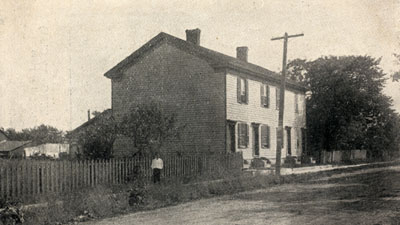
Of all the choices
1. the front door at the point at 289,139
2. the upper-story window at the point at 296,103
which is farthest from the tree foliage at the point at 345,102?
the front door at the point at 289,139

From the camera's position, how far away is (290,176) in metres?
23.2

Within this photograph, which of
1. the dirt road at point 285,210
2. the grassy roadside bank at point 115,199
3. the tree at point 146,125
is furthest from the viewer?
the tree at point 146,125

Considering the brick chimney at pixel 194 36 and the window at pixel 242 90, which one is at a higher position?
the brick chimney at pixel 194 36

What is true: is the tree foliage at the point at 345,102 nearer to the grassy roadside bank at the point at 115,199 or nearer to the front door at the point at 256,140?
the front door at the point at 256,140

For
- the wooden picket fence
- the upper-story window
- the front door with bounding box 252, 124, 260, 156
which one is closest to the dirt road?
the wooden picket fence

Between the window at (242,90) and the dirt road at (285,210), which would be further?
the window at (242,90)

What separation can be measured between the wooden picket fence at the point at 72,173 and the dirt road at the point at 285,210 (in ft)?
11.3

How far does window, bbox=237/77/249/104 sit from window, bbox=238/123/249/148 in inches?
57.9

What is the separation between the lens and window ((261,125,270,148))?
3068cm

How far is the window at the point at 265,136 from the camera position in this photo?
30.7 m

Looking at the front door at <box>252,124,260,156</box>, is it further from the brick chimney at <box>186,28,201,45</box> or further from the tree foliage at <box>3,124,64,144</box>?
the tree foliage at <box>3,124,64,144</box>

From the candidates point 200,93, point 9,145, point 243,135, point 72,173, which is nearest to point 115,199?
point 72,173

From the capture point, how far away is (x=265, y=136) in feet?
102

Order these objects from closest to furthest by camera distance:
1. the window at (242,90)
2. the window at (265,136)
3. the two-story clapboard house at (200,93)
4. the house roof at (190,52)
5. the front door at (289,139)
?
the house roof at (190,52) → the two-story clapboard house at (200,93) → the window at (242,90) → the window at (265,136) → the front door at (289,139)
